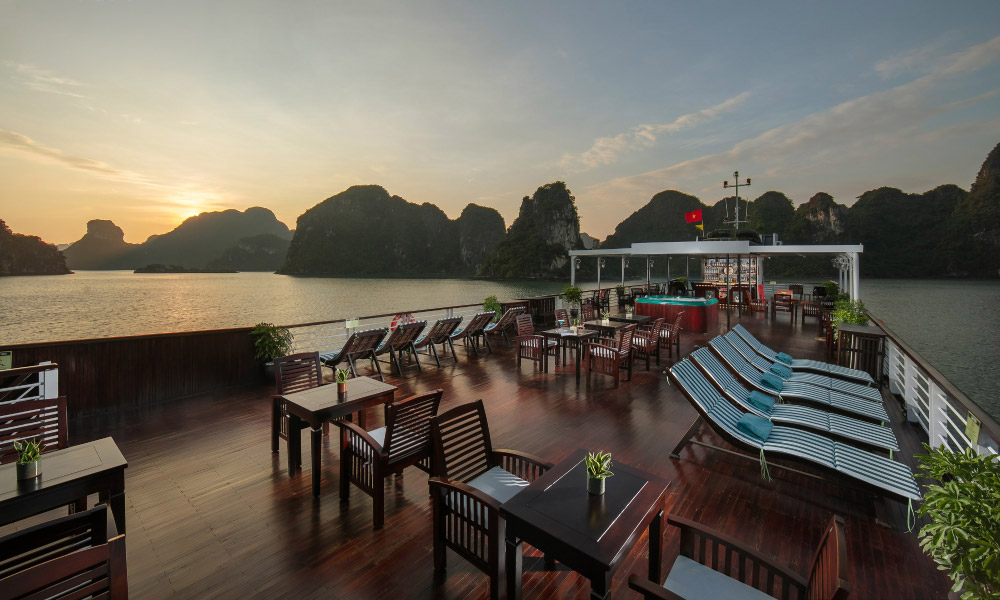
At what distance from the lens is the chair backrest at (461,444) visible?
2135 millimetres

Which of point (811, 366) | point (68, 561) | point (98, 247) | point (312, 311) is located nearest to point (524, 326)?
point (811, 366)

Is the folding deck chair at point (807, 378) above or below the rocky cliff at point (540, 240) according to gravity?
below

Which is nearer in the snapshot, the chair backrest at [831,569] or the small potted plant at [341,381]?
the chair backrest at [831,569]

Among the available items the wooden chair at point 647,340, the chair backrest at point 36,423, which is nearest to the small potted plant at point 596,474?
the chair backrest at point 36,423

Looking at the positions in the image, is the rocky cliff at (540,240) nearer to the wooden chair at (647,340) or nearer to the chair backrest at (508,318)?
the chair backrest at (508,318)

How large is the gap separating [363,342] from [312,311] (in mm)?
35736

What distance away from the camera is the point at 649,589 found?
1.28 metres

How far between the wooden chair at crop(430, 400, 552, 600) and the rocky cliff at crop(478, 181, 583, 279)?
67.6 m

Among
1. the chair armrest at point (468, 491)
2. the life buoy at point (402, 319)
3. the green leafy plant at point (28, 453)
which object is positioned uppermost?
the life buoy at point (402, 319)

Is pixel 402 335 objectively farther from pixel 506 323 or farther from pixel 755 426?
pixel 755 426

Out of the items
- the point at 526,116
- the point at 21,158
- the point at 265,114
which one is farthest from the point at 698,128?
the point at 21,158

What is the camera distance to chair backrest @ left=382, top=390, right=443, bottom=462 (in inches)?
93.6

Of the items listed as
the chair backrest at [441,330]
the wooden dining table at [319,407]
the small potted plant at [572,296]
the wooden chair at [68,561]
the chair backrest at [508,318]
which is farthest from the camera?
the small potted plant at [572,296]

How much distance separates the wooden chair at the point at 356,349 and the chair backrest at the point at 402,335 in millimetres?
235
